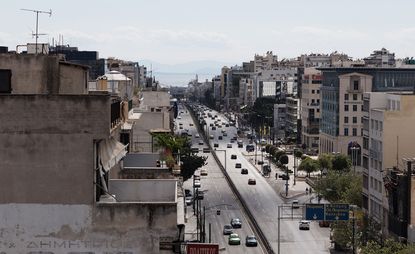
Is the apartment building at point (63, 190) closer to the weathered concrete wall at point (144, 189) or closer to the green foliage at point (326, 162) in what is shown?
the weathered concrete wall at point (144, 189)

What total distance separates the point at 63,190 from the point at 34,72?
79.5 inches

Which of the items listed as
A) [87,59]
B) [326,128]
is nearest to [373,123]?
[326,128]

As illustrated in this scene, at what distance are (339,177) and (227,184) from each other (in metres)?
36.1

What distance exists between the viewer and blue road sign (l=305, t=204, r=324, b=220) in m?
48.2

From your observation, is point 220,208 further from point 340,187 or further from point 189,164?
point 340,187

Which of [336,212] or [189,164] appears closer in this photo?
[336,212]

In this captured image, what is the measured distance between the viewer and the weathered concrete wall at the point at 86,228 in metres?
15.1

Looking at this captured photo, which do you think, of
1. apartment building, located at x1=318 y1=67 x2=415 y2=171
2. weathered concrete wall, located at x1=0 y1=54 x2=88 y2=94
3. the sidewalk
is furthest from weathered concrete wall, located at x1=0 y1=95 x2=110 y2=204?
apartment building, located at x1=318 y1=67 x2=415 y2=171

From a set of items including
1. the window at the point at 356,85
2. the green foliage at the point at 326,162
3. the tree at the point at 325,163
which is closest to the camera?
the green foliage at the point at 326,162

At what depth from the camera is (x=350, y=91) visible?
128m

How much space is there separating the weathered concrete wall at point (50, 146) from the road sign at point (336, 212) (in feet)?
114

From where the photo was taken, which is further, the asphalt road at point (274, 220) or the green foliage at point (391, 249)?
the asphalt road at point (274, 220)

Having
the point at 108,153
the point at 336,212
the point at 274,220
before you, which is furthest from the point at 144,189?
the point at 274,220

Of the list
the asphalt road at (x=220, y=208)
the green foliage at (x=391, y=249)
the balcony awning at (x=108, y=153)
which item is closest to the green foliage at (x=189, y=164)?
the asphalt road at (x=220, y=208)
